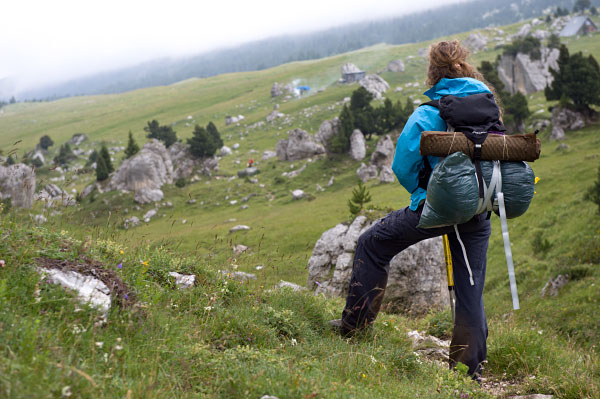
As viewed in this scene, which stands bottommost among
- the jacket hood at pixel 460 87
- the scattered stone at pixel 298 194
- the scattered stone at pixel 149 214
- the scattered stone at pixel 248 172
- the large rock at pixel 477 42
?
the scattered stone at pixel 298 194

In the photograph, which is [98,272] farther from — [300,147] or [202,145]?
[202,145]

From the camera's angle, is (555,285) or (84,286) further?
(555,285)

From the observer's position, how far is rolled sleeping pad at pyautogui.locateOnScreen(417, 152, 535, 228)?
14.1 feet

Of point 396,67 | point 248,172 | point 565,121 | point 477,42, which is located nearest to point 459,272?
point 565,121

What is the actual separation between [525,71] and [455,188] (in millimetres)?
76485

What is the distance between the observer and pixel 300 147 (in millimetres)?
53781

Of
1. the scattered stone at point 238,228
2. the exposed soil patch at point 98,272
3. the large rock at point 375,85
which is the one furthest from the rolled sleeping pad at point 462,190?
the large rock at point 375,85

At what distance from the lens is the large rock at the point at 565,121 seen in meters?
39.7

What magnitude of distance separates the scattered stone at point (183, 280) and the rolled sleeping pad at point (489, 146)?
3282 mm

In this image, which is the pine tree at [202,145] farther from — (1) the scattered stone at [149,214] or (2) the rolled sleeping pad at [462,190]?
(2) the rolled sleeping pad at [462,190]

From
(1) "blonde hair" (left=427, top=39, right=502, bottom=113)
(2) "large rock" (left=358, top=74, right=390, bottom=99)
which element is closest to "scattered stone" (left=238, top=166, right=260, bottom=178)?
(2) "large rock" (left=358, top=74, right=390, bottom=99)

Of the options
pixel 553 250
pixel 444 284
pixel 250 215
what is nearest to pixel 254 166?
pixel 250 215

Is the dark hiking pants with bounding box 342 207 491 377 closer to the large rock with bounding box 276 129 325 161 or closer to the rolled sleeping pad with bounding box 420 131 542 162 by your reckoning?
the rolled sleeping pad with bounding box 420 131 542 162

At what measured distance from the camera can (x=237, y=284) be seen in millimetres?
5762
